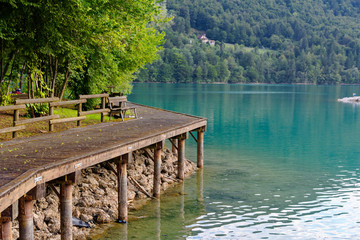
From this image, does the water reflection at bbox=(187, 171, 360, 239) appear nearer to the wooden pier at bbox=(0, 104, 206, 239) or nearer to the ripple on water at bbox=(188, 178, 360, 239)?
the ripple on water at bbox=(188, 178, 360, 239)

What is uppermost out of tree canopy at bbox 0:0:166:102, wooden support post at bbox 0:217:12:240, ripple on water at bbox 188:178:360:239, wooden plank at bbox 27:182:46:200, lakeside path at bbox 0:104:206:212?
tree canopy at bbox 0:0:166:102

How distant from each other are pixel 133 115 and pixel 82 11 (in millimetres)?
8229

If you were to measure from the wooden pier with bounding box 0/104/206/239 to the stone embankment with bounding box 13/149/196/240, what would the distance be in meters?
0.72

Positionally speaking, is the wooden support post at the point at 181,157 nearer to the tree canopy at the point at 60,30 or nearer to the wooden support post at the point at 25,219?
the tree canopy at the point at 60,30

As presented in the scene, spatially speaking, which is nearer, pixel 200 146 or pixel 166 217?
pixel 166 217

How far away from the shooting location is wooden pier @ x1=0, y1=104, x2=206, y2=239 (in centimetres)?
1044

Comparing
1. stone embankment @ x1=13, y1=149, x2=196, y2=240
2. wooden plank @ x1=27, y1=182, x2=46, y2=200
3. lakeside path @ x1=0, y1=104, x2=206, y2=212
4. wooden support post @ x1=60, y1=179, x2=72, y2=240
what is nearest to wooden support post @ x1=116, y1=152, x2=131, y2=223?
stone embankment @ x1=13, y1=149, x2=196, y2=240

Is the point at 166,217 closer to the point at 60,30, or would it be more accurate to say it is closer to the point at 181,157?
the point at 181,157

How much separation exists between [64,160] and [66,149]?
196 centimetres

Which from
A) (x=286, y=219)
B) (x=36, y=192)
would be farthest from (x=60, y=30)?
(x=286, y=219)

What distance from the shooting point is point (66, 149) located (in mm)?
14609

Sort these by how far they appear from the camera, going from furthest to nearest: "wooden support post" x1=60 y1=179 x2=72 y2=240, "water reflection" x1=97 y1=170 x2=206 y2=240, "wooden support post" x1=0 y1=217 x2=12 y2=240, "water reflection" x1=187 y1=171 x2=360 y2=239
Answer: "water reflection" x1=187 y1=171 x2=360 y2=239 → "water reflection" x1=97 y1=170 x2=206 y2=240 → "wooden support post" x1=60 y1=179 x2=72 y2=240 → "wooden support post" x1=0 y1=217 x2=12 y2=240

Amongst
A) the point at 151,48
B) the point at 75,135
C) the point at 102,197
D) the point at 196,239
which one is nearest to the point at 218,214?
the point at 196,239

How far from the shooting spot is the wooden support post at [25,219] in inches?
434
